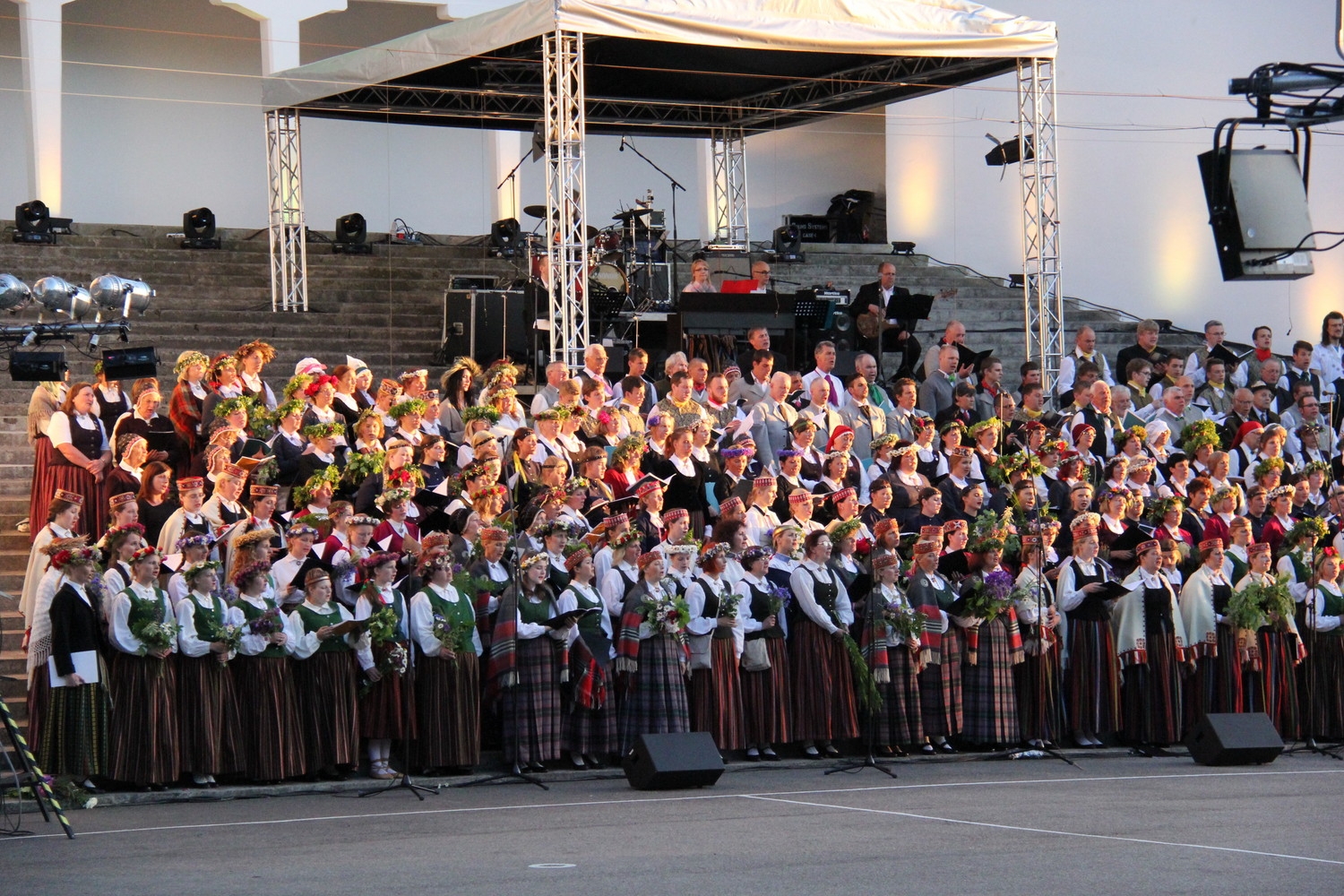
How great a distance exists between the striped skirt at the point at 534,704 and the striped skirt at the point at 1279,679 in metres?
5.21

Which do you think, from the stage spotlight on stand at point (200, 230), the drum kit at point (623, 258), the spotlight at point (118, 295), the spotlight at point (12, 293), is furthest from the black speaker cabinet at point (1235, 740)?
the stage spotlight on stand at point (200, 230)

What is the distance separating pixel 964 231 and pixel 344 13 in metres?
8.30

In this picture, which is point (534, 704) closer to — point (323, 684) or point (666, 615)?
point (666, 615)

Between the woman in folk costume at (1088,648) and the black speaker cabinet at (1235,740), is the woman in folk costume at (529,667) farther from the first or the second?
the black speaker cabinet at (1235,740)

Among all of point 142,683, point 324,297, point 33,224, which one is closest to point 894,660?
point 142,683

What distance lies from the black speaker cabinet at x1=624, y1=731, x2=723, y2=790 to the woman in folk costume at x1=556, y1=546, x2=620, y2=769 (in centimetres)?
79

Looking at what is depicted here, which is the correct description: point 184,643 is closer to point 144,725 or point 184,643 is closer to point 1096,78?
point 144,725

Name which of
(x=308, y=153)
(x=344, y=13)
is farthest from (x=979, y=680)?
(x=344, y=13)

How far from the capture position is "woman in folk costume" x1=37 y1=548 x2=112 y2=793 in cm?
912

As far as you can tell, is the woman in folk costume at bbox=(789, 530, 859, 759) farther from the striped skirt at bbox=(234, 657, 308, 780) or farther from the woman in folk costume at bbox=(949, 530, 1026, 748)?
the striped skirt at bbox=(234, 657, 308, 780)

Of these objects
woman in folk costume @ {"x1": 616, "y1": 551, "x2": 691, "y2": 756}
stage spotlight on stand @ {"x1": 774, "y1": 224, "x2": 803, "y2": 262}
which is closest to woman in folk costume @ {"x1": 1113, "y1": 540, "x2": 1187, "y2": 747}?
woman in folk costume @ {"x1": 616, "y1": 551, "x2": 691, "y2": 756}

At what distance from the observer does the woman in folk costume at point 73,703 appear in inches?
359

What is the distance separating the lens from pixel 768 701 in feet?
35.7

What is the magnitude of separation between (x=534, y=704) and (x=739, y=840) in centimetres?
274
